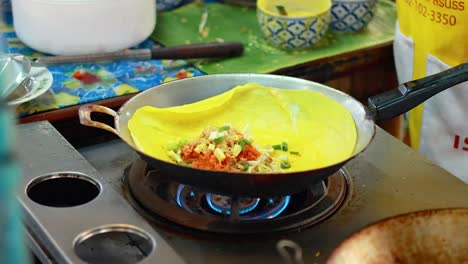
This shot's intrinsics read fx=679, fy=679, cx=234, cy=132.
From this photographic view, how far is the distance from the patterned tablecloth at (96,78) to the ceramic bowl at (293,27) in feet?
0.67

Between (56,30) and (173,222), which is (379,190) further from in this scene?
(56,30)

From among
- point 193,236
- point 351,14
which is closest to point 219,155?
point 193,236

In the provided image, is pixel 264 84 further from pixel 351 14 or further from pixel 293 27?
pixel 351 14

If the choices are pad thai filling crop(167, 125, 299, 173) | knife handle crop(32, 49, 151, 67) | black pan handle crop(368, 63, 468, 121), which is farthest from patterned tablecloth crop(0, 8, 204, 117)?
black pan handle crop(368, 63, 468, 121)

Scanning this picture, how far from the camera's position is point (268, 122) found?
114 cm

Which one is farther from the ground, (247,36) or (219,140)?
(219,140)

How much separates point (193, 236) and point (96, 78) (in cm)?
54

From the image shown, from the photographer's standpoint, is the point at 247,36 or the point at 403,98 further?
the point at 247,36

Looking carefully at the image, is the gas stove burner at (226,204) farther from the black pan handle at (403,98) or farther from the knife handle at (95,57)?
the knife handle at (95,57)

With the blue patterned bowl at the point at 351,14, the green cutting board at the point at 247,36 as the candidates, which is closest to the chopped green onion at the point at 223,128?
the green cutting board at the point at 247,36

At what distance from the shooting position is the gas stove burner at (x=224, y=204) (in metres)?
1.00

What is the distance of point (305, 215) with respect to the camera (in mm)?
976

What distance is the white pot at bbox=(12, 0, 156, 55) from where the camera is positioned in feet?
4.43

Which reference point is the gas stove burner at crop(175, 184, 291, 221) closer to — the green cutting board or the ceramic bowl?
the green cutting board
